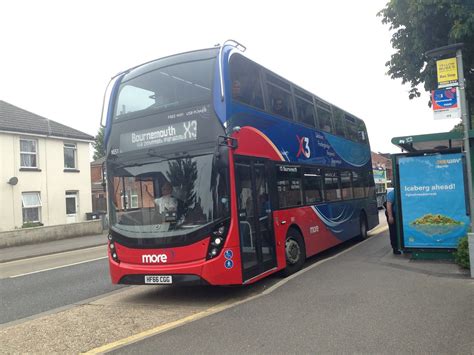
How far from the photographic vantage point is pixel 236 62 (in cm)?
751

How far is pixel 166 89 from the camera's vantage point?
739 cm

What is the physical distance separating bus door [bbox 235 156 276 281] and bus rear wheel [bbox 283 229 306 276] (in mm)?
695

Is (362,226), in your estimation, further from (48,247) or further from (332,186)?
(48,247)

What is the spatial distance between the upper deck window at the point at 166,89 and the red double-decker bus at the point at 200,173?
0.02 m

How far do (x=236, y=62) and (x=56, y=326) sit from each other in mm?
4969

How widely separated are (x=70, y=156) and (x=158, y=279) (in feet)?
70.7

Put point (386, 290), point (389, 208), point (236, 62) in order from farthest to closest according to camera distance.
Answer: point (389, 208) < point (236, 62) < point (386, 290)

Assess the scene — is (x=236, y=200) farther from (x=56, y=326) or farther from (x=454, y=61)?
(x=454, y=61)

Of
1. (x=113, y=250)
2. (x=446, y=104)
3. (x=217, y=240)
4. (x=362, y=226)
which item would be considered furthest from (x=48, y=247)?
(x=446, y=104)

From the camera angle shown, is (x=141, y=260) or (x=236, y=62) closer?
(x=141, y=260)

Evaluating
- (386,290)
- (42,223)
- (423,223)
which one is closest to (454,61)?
(423,223)

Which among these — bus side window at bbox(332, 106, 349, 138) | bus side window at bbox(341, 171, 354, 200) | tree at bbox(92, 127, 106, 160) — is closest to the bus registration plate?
bus side window at bbox(341, 171, 354, 200)

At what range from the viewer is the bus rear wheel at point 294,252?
27.7 ft

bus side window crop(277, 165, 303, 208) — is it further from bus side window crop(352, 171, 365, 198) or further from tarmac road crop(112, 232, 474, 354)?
bus side window crop(352, 171, 365, 198)
